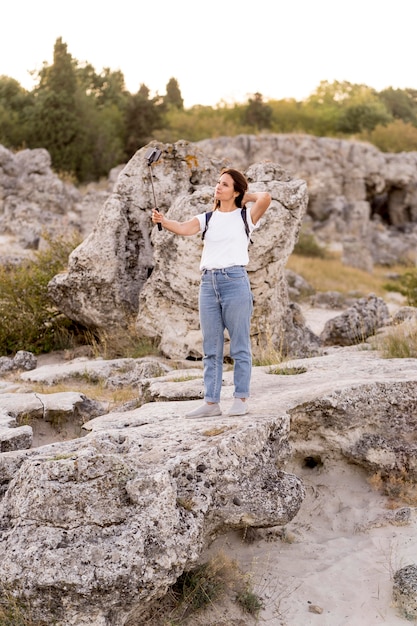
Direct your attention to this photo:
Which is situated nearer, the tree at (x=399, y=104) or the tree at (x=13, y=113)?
the tree at (x=13, y=113)

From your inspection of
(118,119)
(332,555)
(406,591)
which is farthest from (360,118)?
(406,591)

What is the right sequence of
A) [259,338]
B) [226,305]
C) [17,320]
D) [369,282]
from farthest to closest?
[369,282] < [17,320] < [259,338] < [226,305]

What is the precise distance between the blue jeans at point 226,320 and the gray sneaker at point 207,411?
46mm

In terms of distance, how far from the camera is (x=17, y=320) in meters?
10.7

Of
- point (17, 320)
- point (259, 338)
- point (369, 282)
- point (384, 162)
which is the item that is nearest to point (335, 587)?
point (259, 338)

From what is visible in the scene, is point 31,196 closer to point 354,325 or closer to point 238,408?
point 354,325

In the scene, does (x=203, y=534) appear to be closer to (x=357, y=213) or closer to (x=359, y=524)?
(x=359, y=524)

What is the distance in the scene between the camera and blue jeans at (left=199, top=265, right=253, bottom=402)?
16.4ft

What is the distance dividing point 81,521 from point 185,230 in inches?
90.0

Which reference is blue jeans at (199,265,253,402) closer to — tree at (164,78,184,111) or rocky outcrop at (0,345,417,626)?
rocky outcrop at (0,345,417,626)

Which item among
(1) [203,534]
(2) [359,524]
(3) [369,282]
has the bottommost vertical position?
(3) [369,282]

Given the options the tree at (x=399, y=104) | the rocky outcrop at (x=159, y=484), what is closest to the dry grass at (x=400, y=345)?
the rocky outcrop at (x=159, y=484)

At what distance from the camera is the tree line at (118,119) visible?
31.6 m

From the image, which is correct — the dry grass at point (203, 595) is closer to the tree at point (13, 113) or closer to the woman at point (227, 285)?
the woman at point (227, 285)
